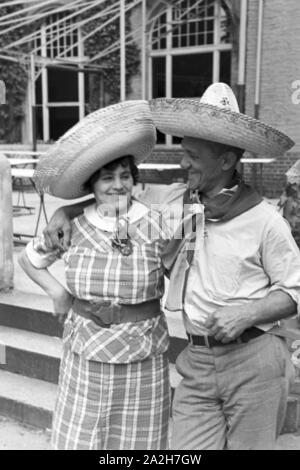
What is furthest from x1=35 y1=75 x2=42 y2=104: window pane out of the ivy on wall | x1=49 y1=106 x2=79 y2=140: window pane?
the ivy on wall

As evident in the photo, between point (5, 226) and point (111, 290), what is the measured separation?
262 cm

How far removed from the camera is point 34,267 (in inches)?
85.2

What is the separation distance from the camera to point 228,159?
1.97m

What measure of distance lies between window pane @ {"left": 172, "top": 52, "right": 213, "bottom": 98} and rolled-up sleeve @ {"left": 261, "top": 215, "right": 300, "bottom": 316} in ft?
36.9

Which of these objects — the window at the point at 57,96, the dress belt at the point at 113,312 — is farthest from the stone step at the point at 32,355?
the window at the point at 57,96

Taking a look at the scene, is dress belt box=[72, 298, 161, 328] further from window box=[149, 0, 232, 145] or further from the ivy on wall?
the ivy on wall

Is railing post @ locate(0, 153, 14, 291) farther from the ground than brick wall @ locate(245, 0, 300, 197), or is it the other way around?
brick wall @ locate(245, 0, 300, 197)

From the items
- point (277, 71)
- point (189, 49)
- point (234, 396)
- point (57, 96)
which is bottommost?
point (234, 396)

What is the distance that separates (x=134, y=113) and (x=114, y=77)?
1197 centimetres

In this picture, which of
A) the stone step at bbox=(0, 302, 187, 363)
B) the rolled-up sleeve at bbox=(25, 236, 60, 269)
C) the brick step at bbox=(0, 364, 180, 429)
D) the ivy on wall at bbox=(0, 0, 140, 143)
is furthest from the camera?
the ivy on wall at bbox=(0, 0, 140, 143)

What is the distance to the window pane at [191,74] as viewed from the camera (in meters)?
12.7

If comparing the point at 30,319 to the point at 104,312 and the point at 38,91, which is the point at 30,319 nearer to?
the point at 104,312

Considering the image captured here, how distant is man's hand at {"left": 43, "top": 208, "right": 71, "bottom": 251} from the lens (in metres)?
2.10

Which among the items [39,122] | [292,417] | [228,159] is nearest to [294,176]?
[292,417]
